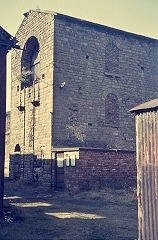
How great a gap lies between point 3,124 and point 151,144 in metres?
5.85

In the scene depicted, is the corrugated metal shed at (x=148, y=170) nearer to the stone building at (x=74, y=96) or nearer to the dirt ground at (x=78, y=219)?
the dirt ground at (x=78, y=219)

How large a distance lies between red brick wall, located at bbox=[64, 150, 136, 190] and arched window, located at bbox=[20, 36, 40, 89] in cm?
815

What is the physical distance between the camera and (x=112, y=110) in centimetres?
2130

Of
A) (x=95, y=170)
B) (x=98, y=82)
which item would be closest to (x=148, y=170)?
(x=95, y=170)

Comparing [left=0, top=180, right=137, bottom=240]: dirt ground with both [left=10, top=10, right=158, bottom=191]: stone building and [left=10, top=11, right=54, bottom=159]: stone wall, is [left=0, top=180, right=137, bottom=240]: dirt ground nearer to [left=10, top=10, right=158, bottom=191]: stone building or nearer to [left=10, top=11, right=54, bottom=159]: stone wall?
[left=10, top=10, right=158, bottom=191]: stone building

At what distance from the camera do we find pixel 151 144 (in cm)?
644

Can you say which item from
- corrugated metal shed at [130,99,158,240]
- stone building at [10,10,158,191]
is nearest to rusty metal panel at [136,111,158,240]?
corrugated metal shed at [130,99,158,240]

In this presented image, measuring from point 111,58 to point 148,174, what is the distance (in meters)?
16.3

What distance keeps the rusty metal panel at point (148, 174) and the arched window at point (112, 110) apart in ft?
47.0

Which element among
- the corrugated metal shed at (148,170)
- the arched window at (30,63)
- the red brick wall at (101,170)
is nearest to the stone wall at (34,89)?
the arched window at (30,63)

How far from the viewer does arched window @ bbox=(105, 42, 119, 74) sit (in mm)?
21497

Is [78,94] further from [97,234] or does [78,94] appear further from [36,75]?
[97,234]

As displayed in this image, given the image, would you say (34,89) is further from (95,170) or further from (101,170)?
(101,170)

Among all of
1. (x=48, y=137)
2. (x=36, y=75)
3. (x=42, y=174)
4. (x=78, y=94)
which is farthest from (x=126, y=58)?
(x=42, y=174)
